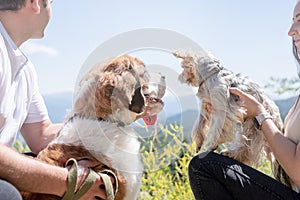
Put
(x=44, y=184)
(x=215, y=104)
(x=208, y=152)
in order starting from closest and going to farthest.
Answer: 1. (x=44, y=184)
2. (x=208, y=152)
3. (x=215, y=104)

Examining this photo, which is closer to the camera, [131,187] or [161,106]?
[131,187]

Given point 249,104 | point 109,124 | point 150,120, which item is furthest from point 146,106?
point 249,104

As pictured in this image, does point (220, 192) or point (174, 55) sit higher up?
point (174, 55)

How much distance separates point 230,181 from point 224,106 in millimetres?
521

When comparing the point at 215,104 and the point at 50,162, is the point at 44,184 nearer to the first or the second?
the point at 50,162

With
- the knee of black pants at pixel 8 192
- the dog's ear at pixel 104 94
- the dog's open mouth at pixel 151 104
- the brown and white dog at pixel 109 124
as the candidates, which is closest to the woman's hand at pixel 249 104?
the dog's open mouth at pixel 151 104

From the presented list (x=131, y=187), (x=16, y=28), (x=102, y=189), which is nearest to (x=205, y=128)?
(x=131, y=187)

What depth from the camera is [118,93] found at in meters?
2.74

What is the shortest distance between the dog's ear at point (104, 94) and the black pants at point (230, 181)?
60 centimetres

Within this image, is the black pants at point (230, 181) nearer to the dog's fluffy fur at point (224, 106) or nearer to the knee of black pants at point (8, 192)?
the dog's fluffy fur at point (224, 106)

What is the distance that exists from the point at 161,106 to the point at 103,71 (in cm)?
46

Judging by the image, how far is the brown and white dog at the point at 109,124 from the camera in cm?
264

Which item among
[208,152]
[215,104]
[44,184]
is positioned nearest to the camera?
[44,184]

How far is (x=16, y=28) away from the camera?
8.90 ft
